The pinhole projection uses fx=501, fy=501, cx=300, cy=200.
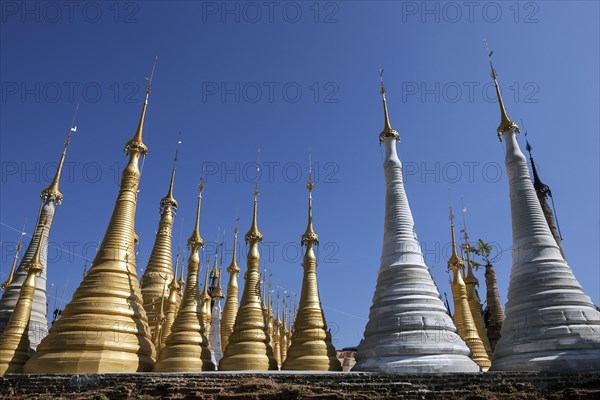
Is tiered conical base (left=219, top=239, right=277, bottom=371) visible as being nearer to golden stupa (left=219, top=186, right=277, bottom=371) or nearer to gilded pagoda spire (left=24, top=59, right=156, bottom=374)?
golden stupa (left=219, top=186, right=277, bottom=371)

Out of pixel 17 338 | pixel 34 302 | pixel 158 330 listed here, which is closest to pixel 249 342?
pixel 158 330

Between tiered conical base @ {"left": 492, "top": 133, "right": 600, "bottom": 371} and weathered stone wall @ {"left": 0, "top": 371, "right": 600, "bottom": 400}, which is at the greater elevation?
tiered conical base @ {"left": 492, "top": 133, "right": 600, "bottom": 371}

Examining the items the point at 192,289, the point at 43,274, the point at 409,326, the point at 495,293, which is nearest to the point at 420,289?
the point at 409,326

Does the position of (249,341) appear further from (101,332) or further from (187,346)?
(101,332)

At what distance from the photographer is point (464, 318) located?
92.4ft

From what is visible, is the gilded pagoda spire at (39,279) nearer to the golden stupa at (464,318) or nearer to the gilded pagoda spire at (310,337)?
the gilded pagoda spire at (310,337)

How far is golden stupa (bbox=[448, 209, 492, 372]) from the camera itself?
2589 cm

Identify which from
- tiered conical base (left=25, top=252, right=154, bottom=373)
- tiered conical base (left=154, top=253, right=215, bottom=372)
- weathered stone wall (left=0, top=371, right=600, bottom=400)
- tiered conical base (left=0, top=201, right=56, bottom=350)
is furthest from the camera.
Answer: tiered conical base (left=0, top=201, right=56, bottom=350)

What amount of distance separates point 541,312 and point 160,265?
67.4ft

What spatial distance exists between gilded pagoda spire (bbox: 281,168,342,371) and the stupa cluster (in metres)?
0.05

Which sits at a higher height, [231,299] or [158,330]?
[231,299]

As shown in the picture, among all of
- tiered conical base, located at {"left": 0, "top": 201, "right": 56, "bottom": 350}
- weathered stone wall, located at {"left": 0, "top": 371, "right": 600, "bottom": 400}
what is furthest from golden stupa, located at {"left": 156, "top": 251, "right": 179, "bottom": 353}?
weathered stone wall, located at {"left": 0, "top": 371, "right": 600, "bottom": 400}

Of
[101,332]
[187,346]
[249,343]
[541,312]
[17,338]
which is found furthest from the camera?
[249,343]

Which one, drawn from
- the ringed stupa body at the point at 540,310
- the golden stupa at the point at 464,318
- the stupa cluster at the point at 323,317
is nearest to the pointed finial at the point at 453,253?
the golden stupa at the point at 464,318
